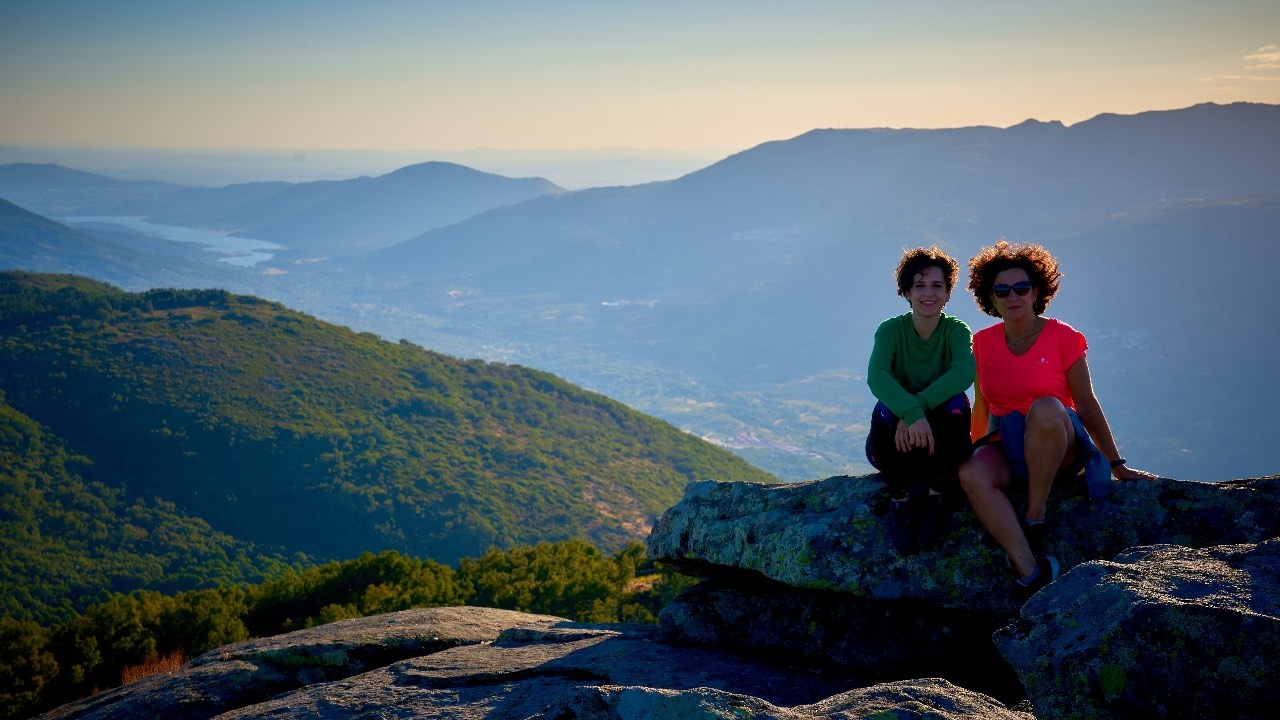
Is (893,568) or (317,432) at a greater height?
(893,568)

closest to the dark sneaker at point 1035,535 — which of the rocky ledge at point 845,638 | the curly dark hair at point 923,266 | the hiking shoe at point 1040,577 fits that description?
the rocky ledge at point 845,638

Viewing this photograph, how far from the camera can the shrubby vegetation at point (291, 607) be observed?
734 inches

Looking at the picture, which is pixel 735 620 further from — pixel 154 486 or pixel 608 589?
pixel 154 486

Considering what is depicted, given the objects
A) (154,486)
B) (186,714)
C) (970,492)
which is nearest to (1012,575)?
(970,492)

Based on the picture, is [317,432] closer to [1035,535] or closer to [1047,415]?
[1035,535]

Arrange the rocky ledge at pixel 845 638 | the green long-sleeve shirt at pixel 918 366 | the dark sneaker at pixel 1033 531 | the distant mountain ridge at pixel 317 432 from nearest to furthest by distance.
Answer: the rocky ledge at pixel 845 638
the dark sneaker at pixel 1033 531
the green long-sleeve shirt at pixel 918 366
the distant mountain ridge at pixel 317 432

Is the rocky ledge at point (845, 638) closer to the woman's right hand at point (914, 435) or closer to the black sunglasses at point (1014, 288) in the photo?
the woman's right hand at point (914, 435)

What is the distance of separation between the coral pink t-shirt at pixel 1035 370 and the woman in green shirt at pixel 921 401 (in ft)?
1.03

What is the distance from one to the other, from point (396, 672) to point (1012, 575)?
18.4 ft

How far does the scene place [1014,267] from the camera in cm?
717

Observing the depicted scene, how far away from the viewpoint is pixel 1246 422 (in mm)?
191875

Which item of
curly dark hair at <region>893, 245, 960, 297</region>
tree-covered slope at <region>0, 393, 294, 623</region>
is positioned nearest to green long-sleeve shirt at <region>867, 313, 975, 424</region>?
curly dark hair at <region>893, 245, 960, 297</region>

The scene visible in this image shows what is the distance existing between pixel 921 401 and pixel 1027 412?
904 mm

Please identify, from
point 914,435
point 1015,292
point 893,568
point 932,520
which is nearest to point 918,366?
point 914,435
